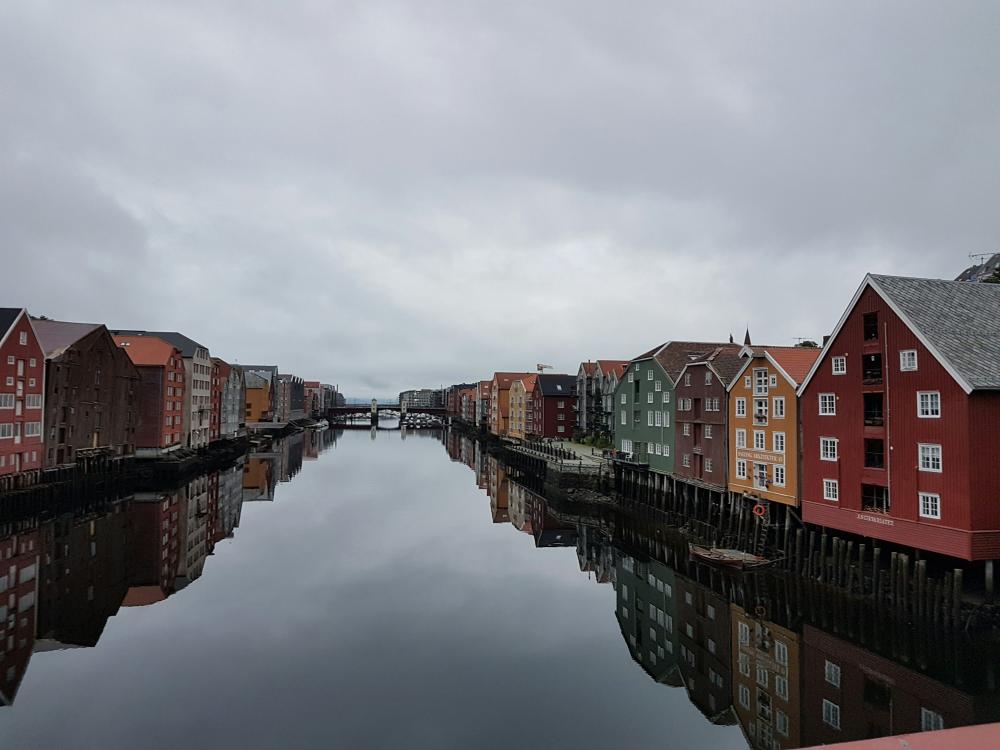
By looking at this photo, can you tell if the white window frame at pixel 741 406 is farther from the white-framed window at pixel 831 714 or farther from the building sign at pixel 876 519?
the white-framed window at pixel 831 714

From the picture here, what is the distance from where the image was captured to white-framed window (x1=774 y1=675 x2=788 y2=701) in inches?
639

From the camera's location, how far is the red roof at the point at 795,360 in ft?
98.4

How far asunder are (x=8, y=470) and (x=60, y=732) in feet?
110

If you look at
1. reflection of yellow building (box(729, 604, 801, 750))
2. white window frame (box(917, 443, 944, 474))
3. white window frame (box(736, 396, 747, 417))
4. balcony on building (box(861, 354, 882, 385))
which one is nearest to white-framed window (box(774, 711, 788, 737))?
reflection of yellow building (box(729, 604, 801, 750))

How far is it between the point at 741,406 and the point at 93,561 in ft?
111

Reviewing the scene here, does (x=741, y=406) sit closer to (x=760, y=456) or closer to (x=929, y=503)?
(x=760, y=456)

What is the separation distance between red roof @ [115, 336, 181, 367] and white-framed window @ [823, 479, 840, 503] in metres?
61.9

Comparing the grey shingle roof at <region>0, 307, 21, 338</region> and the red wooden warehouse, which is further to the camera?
the grey shingle roof at <region>0, 307, 21, 338</region>

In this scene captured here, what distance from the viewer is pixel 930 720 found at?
1412 centimetres

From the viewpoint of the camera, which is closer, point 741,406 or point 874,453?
point 874,453

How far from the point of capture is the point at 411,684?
1673 centimetres

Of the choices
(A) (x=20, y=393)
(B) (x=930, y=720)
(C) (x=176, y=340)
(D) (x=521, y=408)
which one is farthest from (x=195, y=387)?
(B) (x=930, y=720)

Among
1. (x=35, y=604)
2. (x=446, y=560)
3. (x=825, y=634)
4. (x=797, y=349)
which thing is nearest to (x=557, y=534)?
(x=446, y=560)

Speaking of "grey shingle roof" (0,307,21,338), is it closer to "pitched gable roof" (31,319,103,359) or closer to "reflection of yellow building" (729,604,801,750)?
"pitched gable roof" (31,319,103,359)
